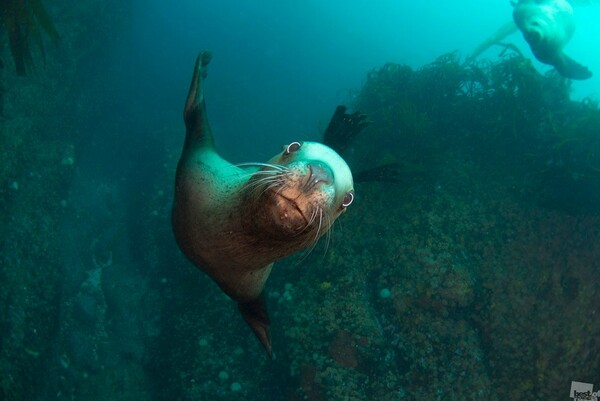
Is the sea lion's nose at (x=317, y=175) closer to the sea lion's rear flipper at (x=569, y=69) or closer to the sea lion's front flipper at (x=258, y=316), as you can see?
the sea lion's front flipper at (x=258, y=316)

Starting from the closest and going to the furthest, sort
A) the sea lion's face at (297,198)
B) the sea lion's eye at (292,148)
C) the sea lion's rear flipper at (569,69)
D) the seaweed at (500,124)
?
the sea lion's face at (297,198)
the sea lion's eye at (292,148)
the seaweed at (500,124)
the sea lion's rear flipper at (569,69)

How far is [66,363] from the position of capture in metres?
5.00

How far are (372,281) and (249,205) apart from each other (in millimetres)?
3391

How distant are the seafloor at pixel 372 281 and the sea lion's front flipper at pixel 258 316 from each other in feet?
3.55

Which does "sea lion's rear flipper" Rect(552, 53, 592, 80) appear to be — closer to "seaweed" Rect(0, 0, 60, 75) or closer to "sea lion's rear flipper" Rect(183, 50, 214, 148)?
"sea lion's rear flipper" Rect(183, 50, 214, 148)

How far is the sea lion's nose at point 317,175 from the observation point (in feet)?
4.47

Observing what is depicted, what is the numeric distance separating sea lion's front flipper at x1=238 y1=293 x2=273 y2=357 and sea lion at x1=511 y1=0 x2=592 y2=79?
273 inches

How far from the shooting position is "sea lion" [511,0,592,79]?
6.66 meters

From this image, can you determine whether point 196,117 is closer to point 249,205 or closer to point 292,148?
point 292,148

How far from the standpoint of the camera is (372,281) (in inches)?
185

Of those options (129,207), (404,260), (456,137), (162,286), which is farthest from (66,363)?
(456,137)

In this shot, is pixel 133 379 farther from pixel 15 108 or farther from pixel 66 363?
pixel 15 108

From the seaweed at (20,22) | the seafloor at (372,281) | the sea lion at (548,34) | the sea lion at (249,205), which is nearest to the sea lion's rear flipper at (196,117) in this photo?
the sea lion at (249,205)

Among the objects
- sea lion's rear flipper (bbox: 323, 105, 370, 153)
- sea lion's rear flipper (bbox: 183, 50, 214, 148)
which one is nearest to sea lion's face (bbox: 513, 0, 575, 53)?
sea lion's rear flipper (bbox: 323, 105, 370, 153)
